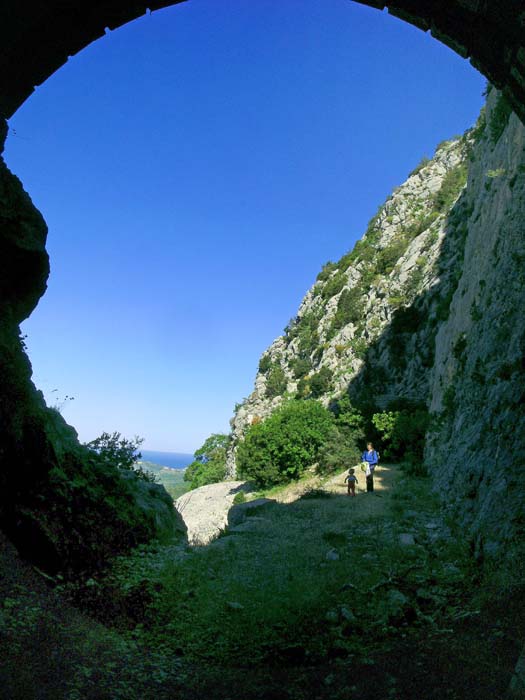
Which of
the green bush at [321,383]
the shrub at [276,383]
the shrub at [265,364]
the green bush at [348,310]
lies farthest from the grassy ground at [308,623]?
the shrub at [265,364]

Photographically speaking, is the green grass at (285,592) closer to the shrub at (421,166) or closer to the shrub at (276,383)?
the shrub at (276,383)

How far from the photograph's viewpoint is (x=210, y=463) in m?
58.9

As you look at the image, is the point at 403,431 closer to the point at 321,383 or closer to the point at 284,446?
the point at 284,446

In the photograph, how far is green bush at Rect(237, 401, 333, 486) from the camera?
2719 centimetres

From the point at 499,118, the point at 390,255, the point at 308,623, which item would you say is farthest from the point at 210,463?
the point at 308,623

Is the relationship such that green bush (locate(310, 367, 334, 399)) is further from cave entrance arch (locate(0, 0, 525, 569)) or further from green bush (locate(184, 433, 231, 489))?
cave entrance arch (locate(0, 0, 525, 569))

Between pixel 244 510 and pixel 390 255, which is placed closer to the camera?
pixel 244 510

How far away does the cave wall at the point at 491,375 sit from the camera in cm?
608

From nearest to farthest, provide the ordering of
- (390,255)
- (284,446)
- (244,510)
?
(244,510) → (284,446) → (390,255)

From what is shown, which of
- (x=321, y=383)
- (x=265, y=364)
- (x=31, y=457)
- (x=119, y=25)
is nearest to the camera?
(x=119, y=25)

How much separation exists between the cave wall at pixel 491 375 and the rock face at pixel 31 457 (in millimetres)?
6312

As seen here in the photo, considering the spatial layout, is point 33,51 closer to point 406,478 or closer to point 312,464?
point 406,478

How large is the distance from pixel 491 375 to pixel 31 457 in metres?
8.60

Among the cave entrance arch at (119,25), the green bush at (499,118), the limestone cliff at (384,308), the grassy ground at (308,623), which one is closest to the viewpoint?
the grassy ground at (308,623)
